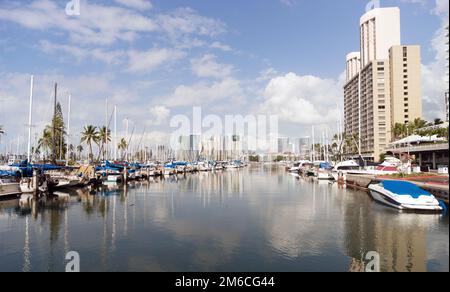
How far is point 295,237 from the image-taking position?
2773 centimetres

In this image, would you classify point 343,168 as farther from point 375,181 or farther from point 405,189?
point 405,189

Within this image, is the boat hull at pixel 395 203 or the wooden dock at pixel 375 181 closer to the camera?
the boat hull at pixel 395 203

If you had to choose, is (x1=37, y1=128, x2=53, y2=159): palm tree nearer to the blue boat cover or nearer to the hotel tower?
the blue boat cover

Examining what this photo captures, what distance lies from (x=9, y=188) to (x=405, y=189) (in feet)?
195

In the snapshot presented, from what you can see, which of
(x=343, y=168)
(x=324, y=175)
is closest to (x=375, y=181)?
(x=324, y=175)

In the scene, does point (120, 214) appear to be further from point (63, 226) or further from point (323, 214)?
point (323, 214)

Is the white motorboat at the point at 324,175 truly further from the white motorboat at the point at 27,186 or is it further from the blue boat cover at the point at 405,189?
the white motorboat at the point at 27,186

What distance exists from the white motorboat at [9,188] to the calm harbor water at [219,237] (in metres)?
6.73

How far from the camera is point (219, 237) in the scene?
27.9 m

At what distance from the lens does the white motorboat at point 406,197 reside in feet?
118

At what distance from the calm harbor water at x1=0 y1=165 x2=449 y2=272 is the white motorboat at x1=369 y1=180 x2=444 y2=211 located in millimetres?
1697

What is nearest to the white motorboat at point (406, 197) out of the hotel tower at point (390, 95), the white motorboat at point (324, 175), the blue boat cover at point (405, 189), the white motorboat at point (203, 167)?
the blue boat cover at point (405, 189)

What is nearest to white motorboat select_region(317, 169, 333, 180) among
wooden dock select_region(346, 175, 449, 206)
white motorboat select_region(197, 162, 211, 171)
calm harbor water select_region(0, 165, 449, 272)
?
wooden dock select_region(346, 175, 449, 206)

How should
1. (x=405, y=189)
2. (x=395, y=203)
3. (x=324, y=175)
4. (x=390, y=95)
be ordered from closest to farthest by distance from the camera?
(x=405, y=189), (x=395, y=203), (x=324, y=175), (x=390, y=95)
